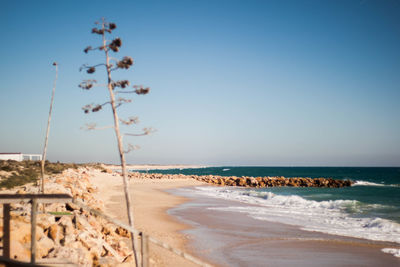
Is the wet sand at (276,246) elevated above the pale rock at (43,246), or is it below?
below

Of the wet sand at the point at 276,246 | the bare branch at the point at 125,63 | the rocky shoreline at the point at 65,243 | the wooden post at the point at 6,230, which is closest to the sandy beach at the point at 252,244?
the wet sand at the point at 276,246

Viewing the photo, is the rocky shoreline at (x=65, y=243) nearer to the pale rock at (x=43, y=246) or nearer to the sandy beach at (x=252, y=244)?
the pale rock at (x=43, y=246)

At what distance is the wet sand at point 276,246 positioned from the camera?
10453 millimetres

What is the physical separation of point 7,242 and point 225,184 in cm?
5082

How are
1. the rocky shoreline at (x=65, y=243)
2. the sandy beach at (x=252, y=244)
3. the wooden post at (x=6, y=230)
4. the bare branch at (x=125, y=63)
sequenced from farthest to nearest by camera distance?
the sandy beach at (x=252, y=244)
the bare branch at (x=125, y=63)
the rocky shoreline at (x=65, y=243)
the wooden post at (x=6, y=230)

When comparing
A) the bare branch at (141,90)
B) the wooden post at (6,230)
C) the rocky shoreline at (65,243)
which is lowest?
the rocky shoreline at (65,243)

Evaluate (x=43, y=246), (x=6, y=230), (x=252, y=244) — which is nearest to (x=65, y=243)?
(x=43, y=246)

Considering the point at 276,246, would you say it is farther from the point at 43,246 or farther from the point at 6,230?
the point at 6,230

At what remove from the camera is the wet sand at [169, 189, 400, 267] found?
1045 centimetres

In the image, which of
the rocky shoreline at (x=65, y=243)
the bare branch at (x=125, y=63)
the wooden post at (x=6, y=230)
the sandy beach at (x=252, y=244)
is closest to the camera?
the wooden post at (x=6, y=230)

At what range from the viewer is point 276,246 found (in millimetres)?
12250

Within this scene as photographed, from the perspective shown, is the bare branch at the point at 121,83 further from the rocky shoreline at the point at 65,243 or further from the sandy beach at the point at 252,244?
the sandy beach at the point at 252,244

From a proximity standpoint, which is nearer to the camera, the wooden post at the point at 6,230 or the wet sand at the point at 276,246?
the wooden post at the point at 6,230

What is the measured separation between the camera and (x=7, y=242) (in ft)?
15.1
